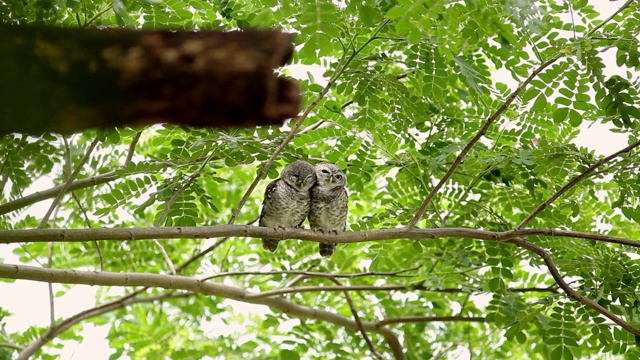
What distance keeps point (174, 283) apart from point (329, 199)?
1.23 m

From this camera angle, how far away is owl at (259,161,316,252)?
5320 millimetres

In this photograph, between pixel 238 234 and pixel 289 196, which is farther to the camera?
pixel 289 196

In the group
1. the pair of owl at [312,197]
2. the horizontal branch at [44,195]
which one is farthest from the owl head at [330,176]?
the horizontal branch at [44,195]

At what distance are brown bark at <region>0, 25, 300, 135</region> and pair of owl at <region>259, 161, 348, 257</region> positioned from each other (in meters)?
3.98

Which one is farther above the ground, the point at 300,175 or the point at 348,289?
the point at 300,175

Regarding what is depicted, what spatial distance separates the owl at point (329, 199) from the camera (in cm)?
525

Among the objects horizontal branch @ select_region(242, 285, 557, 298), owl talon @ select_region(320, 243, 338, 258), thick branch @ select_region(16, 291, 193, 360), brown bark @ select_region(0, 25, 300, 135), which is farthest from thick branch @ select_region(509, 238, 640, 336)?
thick branch @ select_region(16, 291, 193, 360)

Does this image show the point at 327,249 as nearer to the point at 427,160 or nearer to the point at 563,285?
the point at 427,160

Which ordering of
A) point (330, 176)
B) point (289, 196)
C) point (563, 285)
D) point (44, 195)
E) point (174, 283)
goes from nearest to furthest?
1. point (563, 285)
2. point (44, 195)
3. point (174, 283)
4. point (330, 176)
5. point (289, 196)

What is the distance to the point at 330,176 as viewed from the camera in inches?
207

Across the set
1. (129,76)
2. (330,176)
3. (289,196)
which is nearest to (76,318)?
(289,196)

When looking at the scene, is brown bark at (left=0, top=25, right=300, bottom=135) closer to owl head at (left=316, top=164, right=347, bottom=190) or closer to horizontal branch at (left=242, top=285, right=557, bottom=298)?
horizontal branch at (left=242, top=285, right=557, bottom=298)

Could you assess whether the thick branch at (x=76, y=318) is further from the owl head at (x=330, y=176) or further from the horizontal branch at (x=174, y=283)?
the owl head at (x=330, y=176)

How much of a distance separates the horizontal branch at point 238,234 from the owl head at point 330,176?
4.20 ft
